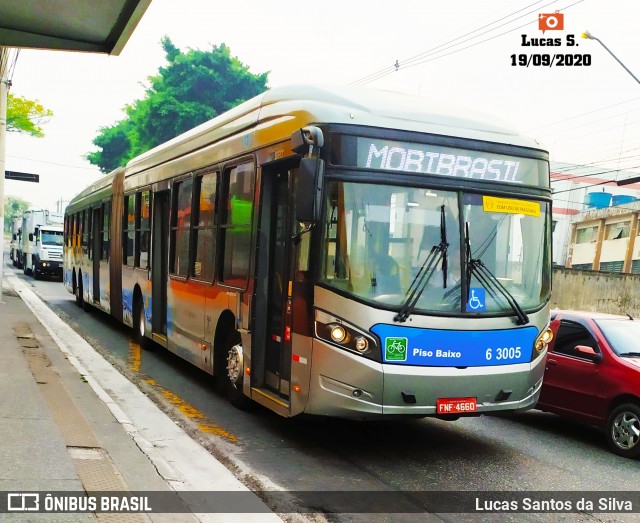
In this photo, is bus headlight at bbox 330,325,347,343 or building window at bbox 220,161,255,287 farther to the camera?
building window at bbox 220,161,255,287

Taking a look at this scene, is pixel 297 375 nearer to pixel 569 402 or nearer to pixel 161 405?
pixel 161 405

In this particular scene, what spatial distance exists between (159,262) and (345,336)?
6.17 metres

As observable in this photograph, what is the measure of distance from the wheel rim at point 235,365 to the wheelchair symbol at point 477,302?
269cm

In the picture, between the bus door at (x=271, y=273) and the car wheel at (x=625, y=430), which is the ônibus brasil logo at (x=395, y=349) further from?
the car wheel at (x=625, y=430)

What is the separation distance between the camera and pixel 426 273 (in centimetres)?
632

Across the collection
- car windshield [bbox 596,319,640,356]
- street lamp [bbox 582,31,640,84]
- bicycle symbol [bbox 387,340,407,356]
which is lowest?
car windshield [bbox 596,319,640,356]

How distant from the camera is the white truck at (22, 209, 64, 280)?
3469 cm

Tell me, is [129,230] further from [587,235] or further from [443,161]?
[587,235]

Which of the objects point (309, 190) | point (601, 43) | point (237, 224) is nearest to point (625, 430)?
point (309, 190)

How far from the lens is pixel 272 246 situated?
752 cm

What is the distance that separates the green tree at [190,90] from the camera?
162ft

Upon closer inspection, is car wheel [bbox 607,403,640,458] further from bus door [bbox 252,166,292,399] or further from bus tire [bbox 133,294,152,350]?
bus tire [bbox 133,294,152,350]

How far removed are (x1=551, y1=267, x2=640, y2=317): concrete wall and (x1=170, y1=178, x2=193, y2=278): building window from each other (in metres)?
21.7

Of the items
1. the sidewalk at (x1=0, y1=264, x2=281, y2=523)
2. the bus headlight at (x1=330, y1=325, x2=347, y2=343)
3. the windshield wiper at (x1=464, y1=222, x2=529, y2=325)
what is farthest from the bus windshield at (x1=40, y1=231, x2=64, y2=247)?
the windshield wiper at (x1=464, y1=222, x2=529, y2=325)
